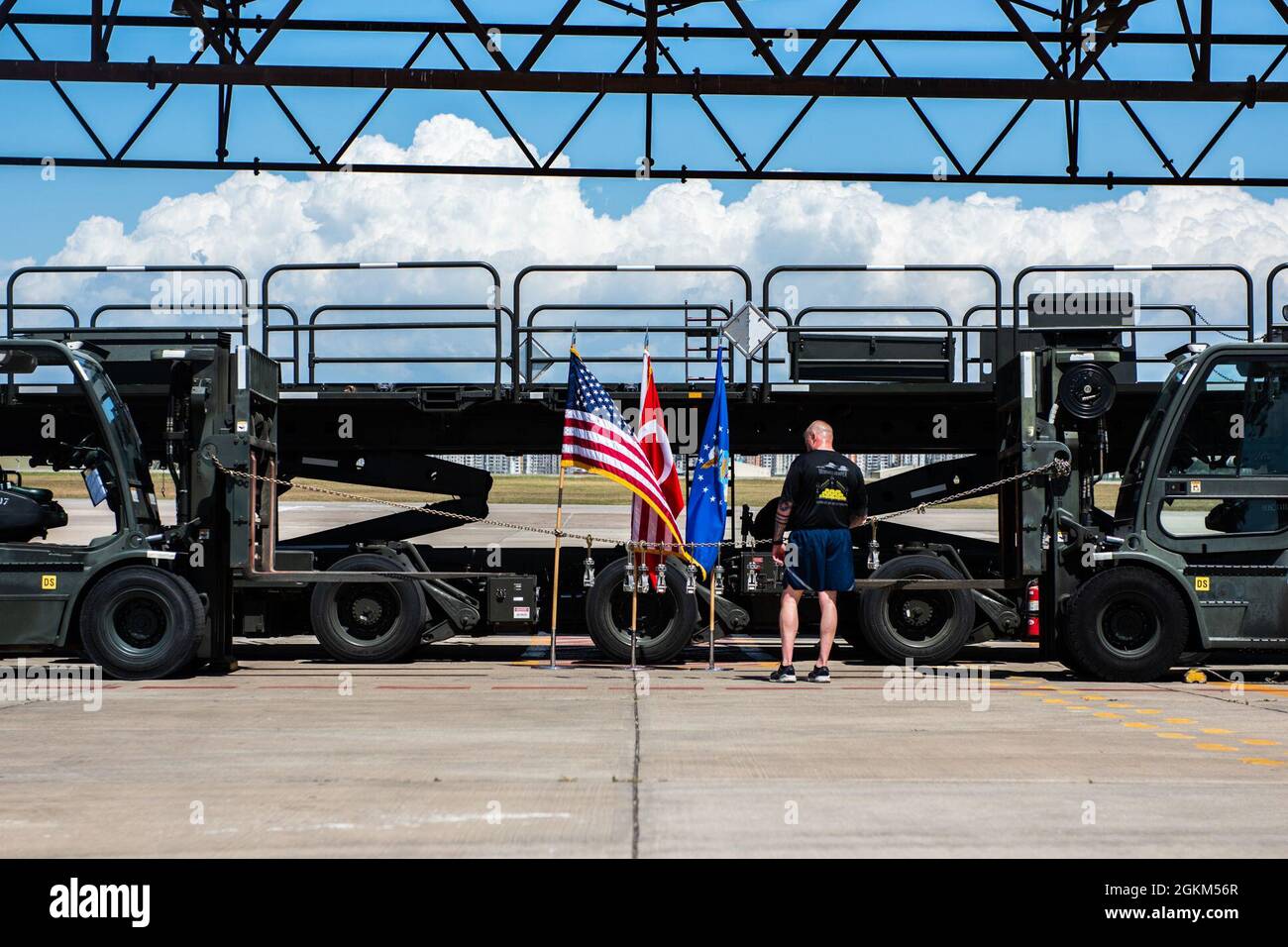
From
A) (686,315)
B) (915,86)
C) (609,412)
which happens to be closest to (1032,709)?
(609,412)

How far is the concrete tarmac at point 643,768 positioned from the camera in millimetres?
5750

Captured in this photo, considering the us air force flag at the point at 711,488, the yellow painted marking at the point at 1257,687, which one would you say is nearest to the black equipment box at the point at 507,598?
the us air force flag at the point at 711,488

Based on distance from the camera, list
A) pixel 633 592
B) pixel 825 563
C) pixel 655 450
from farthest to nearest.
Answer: pixel 655 450 < pixel 633 592 < pixel 825 563

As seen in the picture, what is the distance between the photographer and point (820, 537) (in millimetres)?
11633

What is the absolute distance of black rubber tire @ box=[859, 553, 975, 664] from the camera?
12555 millimetres

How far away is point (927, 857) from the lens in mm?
5367

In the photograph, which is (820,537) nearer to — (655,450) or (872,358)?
(655,450)

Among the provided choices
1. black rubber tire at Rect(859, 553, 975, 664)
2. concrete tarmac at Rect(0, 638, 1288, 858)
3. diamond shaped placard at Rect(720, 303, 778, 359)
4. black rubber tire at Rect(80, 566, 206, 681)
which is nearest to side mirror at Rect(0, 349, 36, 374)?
black rubber tire at Rect(80, 566, 206, 681)

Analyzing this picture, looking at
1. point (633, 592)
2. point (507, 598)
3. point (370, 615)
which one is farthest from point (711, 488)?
point (370, 615)

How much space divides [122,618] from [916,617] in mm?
6339
